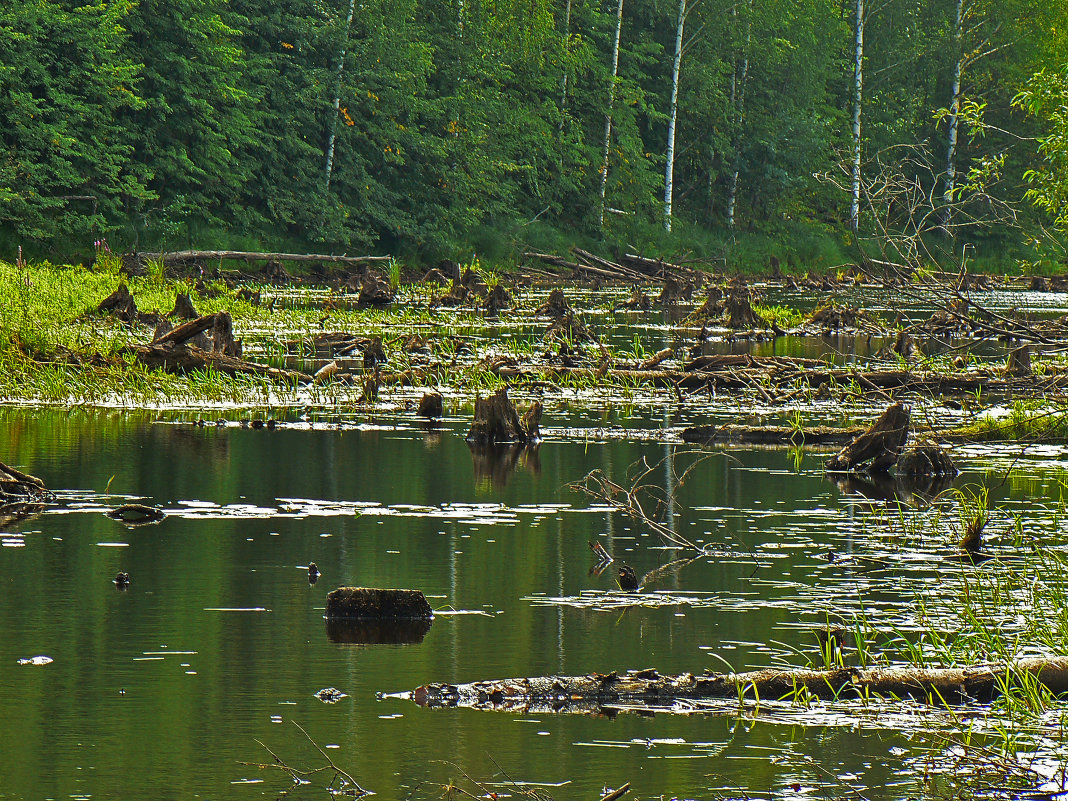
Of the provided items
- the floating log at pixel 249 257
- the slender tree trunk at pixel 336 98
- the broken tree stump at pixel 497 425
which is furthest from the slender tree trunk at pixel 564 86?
the broken tree stump at pixel 497 425

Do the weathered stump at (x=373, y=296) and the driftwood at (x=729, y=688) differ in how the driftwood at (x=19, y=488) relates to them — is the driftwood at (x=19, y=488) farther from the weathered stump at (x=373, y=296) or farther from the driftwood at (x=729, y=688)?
the weathered stump at (x=373, y=296)

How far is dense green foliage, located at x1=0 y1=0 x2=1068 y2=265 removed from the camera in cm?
3672

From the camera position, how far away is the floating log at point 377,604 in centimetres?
742

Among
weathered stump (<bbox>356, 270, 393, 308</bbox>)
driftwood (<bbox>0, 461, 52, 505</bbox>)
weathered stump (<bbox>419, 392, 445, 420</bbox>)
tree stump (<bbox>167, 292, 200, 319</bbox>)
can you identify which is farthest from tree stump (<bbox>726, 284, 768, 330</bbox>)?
driftwood (<bbox>0, 461, 52, 505</bbox>)

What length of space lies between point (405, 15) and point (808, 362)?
3020 cm

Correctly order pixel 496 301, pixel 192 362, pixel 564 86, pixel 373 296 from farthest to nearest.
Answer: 1. pixel 564 86
2. pixel 496 301
3. pixel 373 296
4. pixel 192 362

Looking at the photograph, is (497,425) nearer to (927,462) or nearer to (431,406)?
(431,406)

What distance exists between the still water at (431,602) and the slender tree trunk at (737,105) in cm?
4730

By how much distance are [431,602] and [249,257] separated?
108 ft

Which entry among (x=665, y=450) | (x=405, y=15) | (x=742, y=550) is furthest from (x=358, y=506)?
(x=405, y=15)

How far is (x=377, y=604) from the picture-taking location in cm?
747

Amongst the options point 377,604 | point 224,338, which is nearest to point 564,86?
point 224,338

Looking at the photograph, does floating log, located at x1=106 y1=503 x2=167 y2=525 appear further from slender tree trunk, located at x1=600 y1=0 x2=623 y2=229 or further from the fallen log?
slender tree trunk, located at x1=600 y1=0 x2=623 y2=229

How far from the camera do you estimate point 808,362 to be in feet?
61.7
